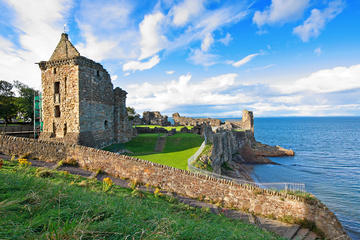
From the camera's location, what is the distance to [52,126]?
1934 centimetres

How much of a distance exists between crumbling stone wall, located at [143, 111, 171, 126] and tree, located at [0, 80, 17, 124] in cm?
2515

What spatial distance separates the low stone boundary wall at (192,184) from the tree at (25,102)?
68.7 ft

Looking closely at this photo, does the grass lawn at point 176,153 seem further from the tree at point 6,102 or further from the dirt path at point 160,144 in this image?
the tree at point 6,102

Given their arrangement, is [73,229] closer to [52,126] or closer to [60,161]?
[60,161]

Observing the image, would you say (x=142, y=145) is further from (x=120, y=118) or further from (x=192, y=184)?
(x=192, y=184)

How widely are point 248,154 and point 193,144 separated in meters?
27.4

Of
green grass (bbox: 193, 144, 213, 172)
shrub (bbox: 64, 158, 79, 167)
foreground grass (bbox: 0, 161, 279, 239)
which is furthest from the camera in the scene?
green grass (bbox: 193, 144, 213, 172)

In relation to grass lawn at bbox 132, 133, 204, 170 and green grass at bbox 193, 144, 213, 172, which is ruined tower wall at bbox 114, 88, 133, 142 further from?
green grass at bbox 193, 144, 213, 172

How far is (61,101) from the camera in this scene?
62.5 ft

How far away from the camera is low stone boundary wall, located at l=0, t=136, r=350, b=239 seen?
11.7 metres

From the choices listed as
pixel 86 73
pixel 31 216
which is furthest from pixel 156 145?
pixel 31 216

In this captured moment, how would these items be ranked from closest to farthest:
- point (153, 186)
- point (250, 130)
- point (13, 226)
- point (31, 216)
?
point (13, 226)
point (31, 216)
point (153, 186)
point (250, 130)

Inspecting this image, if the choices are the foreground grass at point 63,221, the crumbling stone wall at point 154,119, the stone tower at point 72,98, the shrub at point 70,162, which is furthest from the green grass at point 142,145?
the crumbling stone wall at point 154,119

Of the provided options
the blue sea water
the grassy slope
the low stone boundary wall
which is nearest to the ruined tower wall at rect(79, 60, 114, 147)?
the low stone boundary wall
